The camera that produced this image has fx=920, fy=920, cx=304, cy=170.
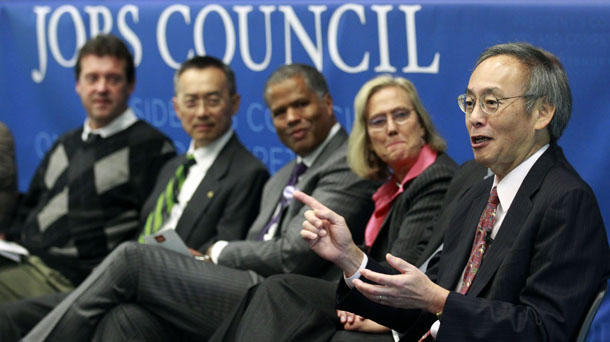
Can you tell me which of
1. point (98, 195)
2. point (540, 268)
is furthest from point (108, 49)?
point (540, 268)

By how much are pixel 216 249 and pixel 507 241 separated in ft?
6.43

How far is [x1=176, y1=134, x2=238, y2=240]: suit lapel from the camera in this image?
4.81 meters

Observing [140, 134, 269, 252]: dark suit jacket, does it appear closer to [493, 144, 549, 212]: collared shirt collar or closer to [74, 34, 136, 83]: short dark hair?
[74, 34, 136, 83]: short dark hair

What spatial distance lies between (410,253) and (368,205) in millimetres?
595

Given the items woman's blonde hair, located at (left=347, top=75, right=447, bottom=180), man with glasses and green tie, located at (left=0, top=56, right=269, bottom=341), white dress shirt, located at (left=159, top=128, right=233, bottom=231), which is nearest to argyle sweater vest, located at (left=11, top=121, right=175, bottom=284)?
man with glasses and green tie, located at (left=0, top=56, right=269, bottom=341)

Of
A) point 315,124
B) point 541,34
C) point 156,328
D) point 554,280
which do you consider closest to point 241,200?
point 315,124

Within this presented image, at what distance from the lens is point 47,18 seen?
6.44 m

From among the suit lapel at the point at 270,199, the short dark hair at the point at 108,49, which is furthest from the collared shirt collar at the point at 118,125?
the suit lapel at the point at 270,199

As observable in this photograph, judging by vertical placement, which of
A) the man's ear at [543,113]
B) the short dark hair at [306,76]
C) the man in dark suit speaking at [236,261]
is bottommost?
the man in dark suit speaking at [236,261]

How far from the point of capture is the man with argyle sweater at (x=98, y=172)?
5.38 metres

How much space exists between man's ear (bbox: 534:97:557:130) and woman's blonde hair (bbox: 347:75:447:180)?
1099mm

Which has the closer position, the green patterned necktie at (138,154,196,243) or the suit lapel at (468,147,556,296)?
the suit lapel at (468,147,556,296)

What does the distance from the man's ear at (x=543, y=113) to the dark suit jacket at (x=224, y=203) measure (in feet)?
6.96

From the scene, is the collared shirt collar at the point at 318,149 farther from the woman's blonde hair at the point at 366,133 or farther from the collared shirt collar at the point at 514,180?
the collared shirt collar at the point at 514,180
